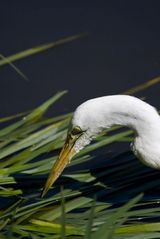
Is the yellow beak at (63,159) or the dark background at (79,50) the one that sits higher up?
the dark background at (79,50)

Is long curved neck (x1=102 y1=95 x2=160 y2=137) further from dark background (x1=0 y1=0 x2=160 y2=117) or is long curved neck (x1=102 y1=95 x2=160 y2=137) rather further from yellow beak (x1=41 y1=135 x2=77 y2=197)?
dark background (x1=0 y1=0 x2=160 y2=117)

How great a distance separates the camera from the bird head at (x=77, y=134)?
4273 millimetres

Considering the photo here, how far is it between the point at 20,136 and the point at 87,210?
87cm

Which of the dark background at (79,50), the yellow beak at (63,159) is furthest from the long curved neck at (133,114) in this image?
the dark background at (79,50)

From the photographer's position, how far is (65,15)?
7367 millimetres

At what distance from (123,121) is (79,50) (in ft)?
9.26

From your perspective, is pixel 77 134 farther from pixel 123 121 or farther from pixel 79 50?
pixel 79 50

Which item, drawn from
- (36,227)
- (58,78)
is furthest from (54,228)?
(58,78)

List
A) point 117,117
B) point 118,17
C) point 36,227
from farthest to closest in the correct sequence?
point 118,17, point 36,227, point 117,117

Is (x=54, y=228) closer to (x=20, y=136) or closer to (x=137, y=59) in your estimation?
(x=20, y=136)

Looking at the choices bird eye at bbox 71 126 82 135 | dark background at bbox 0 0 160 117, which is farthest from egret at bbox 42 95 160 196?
dark background at bbox 0 0 160 117

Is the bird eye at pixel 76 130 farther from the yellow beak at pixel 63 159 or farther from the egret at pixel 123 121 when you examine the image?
the yellow beak at pixel 63 159

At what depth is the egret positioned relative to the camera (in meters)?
4.19

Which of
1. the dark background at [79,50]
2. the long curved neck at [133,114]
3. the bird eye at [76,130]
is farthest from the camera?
the dark background at [79,50]
